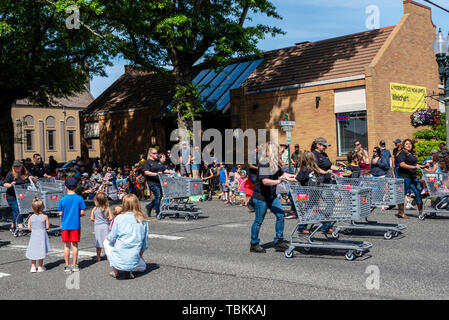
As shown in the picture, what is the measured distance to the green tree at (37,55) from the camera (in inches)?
1009

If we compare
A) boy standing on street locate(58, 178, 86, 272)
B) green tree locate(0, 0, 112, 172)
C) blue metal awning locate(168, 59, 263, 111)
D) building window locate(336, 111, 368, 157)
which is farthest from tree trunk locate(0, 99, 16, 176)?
boy standing on street locate(58, 178, 86, 272)

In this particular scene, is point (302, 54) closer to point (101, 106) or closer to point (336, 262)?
point (101, 106)

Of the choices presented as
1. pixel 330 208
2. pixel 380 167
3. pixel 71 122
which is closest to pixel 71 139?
pixel 71 122

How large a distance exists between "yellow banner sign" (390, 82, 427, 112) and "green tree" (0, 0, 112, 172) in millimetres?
14200

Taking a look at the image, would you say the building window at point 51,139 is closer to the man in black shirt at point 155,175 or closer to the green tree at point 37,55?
the green tree at point 37,55

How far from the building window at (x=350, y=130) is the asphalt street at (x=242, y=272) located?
11815 millimetres

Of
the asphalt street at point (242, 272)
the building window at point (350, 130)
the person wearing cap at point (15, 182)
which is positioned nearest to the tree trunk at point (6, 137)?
the person wearing cap at point (15, 182)

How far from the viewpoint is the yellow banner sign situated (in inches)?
899

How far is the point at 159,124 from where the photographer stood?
31094mm

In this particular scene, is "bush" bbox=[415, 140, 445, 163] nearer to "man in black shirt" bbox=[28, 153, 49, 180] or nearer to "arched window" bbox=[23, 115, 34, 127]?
"man in black shirt" bbox=[28, 153, 49, 180]

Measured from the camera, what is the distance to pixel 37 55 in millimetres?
27172

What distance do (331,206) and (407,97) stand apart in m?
17.6

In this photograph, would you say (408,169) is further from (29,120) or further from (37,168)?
(29,120)

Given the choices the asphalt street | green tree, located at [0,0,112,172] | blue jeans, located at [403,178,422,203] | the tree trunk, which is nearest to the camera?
the asphalt street
